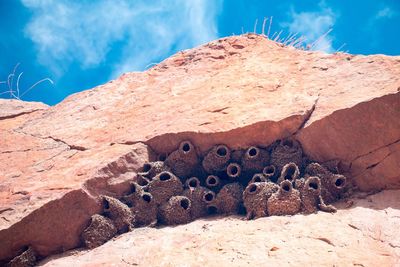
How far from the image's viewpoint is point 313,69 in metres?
7.75

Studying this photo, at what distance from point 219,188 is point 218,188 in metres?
0.02

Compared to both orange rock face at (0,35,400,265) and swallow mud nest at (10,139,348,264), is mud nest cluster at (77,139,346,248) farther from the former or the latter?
orange rock face at (0,35,400,265)

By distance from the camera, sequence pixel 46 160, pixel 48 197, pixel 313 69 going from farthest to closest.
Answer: pixel 313 69, pixel 46 160, pixel 48 197

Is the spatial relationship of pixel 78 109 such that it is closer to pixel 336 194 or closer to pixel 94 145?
pixel 94 145

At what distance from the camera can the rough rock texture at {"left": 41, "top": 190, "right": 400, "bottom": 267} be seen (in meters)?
4.78

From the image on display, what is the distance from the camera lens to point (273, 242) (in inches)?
201

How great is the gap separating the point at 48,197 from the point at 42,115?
3424 mm

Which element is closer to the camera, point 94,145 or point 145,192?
point 145,192

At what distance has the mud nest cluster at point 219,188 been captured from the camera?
6.00 meters

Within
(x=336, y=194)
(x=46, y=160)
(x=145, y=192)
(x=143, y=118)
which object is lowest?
(x=336, y=194)

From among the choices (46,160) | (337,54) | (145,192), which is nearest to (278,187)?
(145,192)

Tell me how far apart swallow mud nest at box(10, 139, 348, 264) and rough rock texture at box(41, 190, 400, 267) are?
0.23 m

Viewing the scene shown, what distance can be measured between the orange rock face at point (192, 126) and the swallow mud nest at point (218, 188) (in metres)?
0.17

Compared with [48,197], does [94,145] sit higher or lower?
higher
